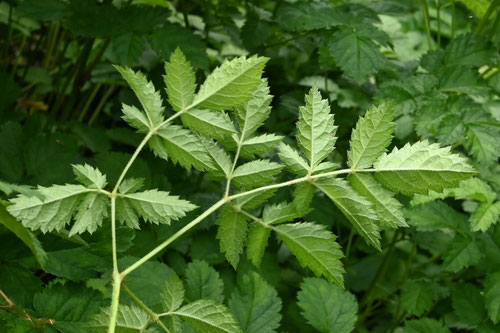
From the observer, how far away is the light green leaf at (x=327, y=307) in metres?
1.17

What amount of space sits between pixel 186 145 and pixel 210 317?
0.24 m

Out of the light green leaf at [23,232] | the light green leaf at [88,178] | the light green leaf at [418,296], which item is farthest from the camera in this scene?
the light green leaf at [418,296]

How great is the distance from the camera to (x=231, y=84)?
77cm

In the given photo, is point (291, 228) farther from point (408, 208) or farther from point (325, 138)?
point (408, 208)

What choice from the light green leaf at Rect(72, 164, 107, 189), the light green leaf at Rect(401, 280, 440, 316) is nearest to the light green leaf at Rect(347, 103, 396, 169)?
the light green leaf at Rect(72, 164, 107, 189)

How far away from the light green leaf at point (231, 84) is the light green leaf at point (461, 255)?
2.40 ft

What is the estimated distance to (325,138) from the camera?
2.66 ft

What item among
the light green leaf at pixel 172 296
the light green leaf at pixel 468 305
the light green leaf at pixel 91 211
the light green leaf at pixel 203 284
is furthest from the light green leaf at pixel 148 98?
the light green leaf at pixel 468 305

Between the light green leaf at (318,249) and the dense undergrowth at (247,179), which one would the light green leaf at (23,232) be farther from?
the light green leaf at (318,249)

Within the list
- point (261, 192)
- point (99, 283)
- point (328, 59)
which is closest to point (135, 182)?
point (261, 192)

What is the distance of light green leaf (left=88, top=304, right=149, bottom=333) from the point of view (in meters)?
0.71

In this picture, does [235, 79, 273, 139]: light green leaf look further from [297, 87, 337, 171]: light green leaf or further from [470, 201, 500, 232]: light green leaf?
[470, 201, 500, 232]: light green leaf

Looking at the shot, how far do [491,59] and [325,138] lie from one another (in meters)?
0.93

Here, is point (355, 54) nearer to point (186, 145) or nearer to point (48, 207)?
point (186, 145)
